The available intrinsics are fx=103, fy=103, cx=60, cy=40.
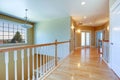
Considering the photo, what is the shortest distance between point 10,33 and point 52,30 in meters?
2.80

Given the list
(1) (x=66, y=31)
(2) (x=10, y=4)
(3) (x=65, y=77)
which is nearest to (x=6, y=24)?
(2) (x=10, y=4)

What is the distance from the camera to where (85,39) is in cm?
1143

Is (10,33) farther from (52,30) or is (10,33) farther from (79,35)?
(79,35)

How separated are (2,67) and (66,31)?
166 inches

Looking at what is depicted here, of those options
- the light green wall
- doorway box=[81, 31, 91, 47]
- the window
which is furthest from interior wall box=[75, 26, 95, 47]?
the window

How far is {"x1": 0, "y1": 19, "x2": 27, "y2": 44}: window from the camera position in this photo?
610 centimetres

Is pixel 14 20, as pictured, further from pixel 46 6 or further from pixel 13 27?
pixel 46 6

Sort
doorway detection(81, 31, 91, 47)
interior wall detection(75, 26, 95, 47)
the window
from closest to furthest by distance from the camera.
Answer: the window → interior wall detection(75, 26, 95, 47) → doorway detection(81, 31, 91, 47)

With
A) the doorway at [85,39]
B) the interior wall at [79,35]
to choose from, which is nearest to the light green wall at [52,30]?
the interior wall at [79,35]

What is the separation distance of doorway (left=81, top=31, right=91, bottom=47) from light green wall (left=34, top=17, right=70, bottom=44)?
4741mm

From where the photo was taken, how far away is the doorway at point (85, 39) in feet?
36.9

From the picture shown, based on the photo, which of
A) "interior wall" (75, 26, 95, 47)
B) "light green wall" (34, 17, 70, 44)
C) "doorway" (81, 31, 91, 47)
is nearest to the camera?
"light green wall" (34, 17, 70, 44)

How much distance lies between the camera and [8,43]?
A: 20.8 ft

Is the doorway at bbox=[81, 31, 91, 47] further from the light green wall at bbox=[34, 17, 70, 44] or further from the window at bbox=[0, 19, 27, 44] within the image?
the window at bbox=[0, 19, 27, 44]
